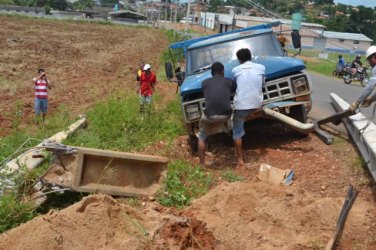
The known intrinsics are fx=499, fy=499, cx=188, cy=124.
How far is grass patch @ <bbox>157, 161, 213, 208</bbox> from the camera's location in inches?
259

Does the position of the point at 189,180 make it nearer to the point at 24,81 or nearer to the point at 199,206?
the point at 199,206

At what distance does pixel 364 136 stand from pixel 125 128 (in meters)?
4.64

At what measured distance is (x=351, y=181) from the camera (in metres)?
7.12

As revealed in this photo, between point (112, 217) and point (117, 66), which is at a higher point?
point (112, 217)

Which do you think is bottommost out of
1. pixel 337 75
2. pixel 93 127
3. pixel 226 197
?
pixel 337 75

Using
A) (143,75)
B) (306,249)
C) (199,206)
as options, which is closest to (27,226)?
(199,206)

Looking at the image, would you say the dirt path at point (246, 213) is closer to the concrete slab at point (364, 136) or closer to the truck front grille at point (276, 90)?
the concrete slab at point (364, 136)

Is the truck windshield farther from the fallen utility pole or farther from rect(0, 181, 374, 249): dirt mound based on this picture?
the fallen utility pole

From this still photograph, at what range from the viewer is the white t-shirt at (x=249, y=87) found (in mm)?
7918

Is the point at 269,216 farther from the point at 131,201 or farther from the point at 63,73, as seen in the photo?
the point at 63,73

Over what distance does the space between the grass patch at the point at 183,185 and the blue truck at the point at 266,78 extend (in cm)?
103

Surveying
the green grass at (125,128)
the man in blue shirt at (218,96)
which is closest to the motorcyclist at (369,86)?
the man in blue shirt at (218,96)

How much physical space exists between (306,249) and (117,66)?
70.5ft

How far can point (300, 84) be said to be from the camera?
8789mm
